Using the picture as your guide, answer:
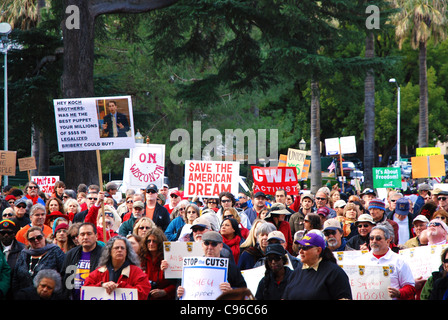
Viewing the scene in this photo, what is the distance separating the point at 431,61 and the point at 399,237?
43480 mm

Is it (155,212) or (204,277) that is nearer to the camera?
(204,277)

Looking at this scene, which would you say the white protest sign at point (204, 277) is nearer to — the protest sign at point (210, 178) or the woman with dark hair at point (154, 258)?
the woman with dark hair at point (154, 258)

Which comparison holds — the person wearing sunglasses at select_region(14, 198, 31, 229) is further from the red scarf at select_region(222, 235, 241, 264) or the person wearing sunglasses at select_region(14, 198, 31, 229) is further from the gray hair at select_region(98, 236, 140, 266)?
the gray hair at select_region(98, 236, 140, 266)

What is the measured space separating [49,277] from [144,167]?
28.4ft

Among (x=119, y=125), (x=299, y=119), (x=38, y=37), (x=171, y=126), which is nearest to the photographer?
(x=119, y=125)

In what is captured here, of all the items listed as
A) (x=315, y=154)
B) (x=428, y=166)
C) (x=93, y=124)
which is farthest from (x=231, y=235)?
(x=315, y=154)

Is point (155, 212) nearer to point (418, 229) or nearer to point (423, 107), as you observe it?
point (418, 229)

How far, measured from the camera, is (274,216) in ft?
31.2

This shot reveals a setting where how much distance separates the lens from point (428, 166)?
21.3 meters

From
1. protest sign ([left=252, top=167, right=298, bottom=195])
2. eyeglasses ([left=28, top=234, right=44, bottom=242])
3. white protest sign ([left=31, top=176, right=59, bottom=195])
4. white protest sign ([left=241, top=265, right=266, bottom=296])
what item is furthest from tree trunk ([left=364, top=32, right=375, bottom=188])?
eyeglasses ([left=28, top=234, right=44, bottom=242])

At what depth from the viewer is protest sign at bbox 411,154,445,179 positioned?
21203mm

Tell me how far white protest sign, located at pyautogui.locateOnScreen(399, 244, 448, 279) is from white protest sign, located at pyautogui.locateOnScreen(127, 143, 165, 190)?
8.32 metres

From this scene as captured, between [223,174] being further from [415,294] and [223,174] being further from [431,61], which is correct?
[431,61]
